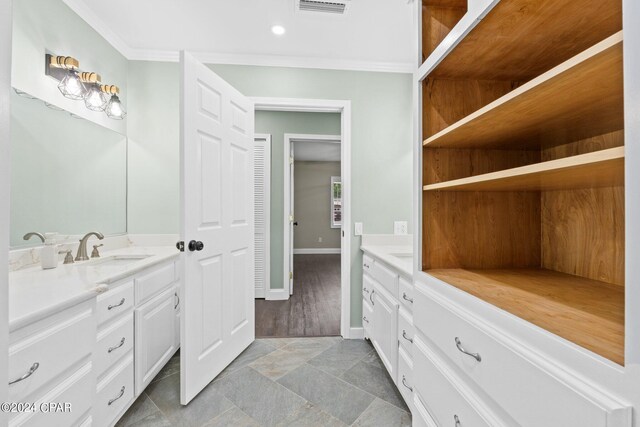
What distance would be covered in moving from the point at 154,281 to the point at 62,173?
91cm

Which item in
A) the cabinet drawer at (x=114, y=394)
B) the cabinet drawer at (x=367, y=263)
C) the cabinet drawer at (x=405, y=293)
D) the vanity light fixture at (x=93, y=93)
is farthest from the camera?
the cabinet drawer at (x=367, y=263)

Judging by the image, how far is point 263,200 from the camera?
368 cm

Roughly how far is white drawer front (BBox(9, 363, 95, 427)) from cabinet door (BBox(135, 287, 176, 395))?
1.63 ft

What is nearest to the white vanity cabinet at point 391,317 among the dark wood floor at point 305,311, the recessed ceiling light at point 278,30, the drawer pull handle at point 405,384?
the drawer pull handle at point 405,384

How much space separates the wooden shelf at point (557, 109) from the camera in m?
0.58

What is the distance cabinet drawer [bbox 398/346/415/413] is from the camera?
1.51 meters

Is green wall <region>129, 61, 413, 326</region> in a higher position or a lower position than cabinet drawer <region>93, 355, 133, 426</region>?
higher

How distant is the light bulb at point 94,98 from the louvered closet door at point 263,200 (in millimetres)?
1735

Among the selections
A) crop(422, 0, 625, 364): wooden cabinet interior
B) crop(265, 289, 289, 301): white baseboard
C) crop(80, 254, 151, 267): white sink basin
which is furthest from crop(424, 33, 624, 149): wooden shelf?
crop(265, 289, 289, 301): white baseboard

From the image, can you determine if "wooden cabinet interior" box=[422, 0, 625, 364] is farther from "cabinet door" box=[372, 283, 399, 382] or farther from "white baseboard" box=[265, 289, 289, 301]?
"white baseboard" box=[265, 289, 289, 301]

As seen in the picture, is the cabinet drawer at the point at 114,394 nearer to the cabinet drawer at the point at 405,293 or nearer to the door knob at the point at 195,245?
the door knob at the point at 195,245

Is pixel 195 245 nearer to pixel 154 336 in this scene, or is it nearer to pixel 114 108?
pixel 154 336

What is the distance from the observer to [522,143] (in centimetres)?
116

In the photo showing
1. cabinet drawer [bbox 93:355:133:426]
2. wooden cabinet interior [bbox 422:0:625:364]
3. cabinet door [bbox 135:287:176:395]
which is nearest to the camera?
wooden cabinet interior [bbox 422:0:625:364]
